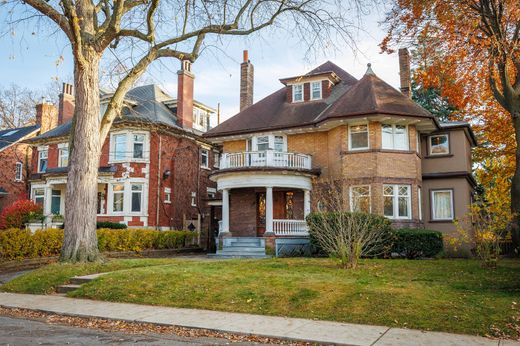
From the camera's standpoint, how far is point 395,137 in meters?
21.8

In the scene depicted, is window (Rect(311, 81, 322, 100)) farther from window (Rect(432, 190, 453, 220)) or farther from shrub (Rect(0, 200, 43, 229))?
shrub (Rect(0, 200, 43, 229))

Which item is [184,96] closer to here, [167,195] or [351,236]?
[167,195]

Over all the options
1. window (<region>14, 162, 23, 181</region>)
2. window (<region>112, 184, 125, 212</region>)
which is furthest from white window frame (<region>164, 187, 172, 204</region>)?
window (<region>14, 162, 23, 181</region>)

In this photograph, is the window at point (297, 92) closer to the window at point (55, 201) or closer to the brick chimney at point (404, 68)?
the brick chimney at point (404, 68)

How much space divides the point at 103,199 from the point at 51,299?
64.1 ft

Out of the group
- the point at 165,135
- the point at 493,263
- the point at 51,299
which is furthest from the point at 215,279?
the point at 165,135

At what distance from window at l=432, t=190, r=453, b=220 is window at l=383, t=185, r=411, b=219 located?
7.82 feet

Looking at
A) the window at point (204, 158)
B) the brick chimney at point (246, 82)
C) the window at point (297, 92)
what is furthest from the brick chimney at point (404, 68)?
the window at point (204, 158)

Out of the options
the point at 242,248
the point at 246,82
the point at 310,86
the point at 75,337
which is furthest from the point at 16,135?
the point at 75,337

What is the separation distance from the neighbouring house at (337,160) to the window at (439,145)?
50 millimetres

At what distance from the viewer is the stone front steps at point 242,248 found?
21.3 meters

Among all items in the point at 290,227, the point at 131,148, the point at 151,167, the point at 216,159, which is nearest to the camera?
the point at 290,227

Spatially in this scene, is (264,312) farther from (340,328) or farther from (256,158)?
(256,158)

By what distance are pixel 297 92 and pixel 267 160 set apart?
5.77 metres
